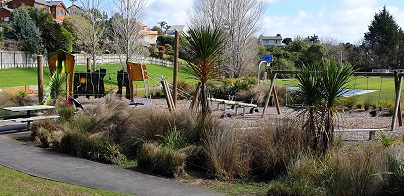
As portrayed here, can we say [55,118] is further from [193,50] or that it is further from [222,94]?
[222,94]

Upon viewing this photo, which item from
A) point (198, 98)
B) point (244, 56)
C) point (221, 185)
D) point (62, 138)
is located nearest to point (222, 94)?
point (198, 98)

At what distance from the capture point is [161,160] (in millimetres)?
8961

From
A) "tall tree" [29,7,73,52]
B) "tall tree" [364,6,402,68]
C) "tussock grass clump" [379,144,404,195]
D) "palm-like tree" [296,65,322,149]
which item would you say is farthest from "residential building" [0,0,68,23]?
"tussock grass clump" [379,144,404,195]

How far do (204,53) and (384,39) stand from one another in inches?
2851

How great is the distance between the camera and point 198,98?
11.9 metres

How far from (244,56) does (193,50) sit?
36.6 meters

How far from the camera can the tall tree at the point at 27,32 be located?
4550 centimetres

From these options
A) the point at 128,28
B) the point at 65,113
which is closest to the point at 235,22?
the point at 128,28

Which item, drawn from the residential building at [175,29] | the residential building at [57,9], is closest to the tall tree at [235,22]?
the residential building at [175,29]

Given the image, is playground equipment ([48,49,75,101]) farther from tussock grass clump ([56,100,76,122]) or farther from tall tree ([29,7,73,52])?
tall tree ([29,7,73,52])

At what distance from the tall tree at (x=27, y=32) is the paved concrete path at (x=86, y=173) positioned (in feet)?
123

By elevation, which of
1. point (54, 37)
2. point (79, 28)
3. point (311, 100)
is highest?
point (79, 28)

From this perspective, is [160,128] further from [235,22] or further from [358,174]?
[235,22]

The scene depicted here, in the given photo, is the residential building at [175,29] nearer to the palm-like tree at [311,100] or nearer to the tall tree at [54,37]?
the palm-like tree at [311,100]
